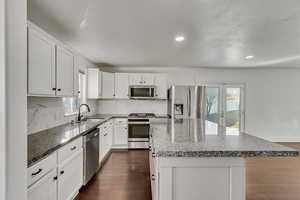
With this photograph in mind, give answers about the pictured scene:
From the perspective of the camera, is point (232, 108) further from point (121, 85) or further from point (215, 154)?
point (215, 154)

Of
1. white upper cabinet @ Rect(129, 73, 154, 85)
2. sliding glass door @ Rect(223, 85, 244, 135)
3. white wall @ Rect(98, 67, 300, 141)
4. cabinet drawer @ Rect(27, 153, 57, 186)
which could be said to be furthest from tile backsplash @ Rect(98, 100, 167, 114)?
cabinet drawer @ Rect(27, 153, 57, 186)

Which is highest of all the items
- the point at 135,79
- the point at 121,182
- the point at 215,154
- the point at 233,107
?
the point at 135,79

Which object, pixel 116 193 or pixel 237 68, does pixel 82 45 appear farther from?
pixel 237 68

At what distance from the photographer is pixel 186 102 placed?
5.17 metres

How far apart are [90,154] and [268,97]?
5722mm

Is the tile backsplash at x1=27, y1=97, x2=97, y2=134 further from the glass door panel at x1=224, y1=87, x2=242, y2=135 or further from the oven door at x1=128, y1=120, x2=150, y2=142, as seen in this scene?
the glass door panel at x1=224, y1=87, x2=242, y2=135

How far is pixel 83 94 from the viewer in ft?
15.0

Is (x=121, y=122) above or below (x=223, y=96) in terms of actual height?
below

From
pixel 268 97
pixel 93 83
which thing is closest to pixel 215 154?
pixel 93 83

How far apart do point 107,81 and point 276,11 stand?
159 inches

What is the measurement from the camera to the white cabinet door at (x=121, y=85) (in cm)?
531

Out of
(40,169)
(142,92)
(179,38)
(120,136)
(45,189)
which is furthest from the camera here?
(142,92)

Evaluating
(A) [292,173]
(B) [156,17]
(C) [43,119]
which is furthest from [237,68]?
(C) [43,119]

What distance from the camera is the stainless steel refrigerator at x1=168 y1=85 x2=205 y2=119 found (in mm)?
5096
